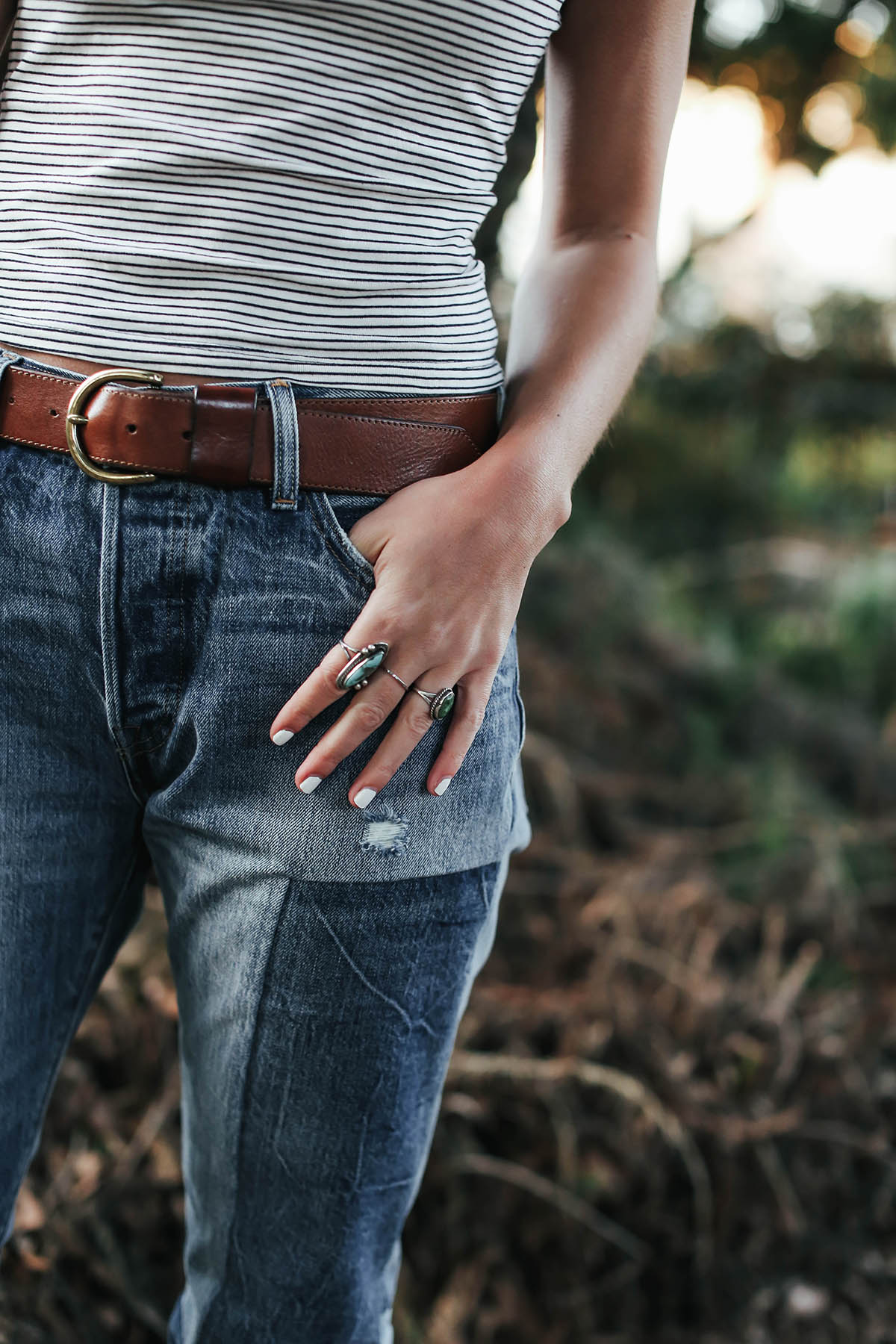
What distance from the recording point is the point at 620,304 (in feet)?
2.54

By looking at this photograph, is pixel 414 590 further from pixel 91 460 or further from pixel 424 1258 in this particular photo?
pixel 424 1258

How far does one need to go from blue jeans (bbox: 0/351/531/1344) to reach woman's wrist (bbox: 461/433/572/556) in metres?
0.03

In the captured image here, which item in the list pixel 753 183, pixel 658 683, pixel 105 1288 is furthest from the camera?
pixel 753 183

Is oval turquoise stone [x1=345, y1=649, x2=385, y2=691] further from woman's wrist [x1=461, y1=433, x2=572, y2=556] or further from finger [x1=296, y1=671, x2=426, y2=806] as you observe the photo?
woman's wrist [x1=461, y1=433, x2=572, y2=556]

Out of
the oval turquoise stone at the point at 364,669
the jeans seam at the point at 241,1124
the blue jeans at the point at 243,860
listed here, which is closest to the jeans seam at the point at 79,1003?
the blue jeans at the point at 243,860

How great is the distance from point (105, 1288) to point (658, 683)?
2252mm

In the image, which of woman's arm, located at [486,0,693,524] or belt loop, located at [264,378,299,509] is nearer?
belt loop, located at [264,378,299,509]

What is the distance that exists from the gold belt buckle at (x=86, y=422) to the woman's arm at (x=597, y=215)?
25cm

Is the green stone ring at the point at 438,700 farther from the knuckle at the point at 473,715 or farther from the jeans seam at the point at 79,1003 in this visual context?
the jeans seam at the point at 79,1003

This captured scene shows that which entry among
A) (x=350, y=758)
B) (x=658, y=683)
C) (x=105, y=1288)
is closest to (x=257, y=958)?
(x=350, y=758)

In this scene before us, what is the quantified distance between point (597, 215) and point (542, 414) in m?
0.21

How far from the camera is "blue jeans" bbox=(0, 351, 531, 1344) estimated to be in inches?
24.8

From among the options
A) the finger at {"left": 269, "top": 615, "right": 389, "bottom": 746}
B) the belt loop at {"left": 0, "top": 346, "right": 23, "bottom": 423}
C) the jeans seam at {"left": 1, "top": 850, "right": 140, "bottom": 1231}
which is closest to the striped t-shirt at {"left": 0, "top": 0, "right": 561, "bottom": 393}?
the belt loop at {"left": 0, "top": 346, "right": 23, "bottom": 423}

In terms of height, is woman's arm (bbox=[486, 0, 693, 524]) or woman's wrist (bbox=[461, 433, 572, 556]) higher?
woman's arm (bbox=[486, 0, 693, 524])
